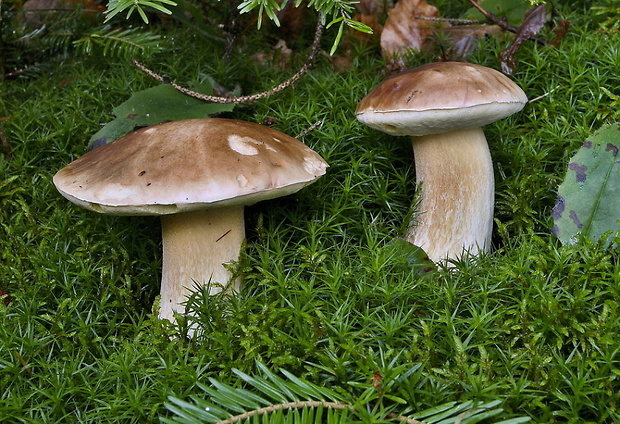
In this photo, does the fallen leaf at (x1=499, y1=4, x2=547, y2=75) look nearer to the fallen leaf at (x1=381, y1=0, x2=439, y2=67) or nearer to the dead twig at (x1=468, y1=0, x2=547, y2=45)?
the dead twig at (x1=468, y1=0, x2=547, y2=45)

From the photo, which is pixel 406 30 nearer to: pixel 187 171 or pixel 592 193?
pixel 592 193

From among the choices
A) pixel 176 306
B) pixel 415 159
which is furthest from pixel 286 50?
pixel 176 306

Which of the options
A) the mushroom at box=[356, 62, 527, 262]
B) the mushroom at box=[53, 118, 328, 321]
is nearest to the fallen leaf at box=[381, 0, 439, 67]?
the mushroom at box=[356, 62, 527, 262]

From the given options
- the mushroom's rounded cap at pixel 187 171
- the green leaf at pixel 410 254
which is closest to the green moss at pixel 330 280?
the green leaf at pixel 410 254

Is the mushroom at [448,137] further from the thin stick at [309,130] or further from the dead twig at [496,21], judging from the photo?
the dead twig at [496,21]

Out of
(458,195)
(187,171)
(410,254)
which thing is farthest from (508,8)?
(187,171)

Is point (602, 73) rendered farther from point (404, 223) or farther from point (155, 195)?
point (155, 195)
